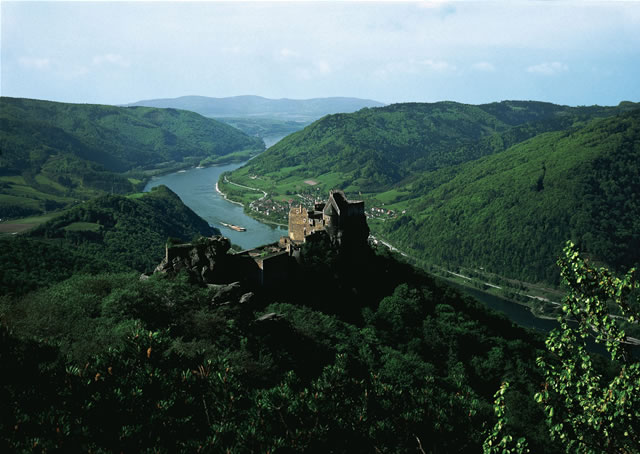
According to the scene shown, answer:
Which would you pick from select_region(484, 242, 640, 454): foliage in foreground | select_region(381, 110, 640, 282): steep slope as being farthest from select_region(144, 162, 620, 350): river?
select_region(484, 242, 640, 454): foliage in foreground

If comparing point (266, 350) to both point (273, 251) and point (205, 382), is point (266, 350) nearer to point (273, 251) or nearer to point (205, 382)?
point (205, 382)

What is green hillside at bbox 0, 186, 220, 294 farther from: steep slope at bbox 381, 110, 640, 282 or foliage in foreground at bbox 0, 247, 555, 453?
steep slope at bbox 381, 110, 640, 282

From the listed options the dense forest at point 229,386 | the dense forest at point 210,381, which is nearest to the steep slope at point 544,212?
the dense forest at point 210,381

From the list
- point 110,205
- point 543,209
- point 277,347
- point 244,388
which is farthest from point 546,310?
point 110,205

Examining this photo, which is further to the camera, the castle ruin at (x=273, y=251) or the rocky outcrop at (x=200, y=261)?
the castle ruin at (x=273, y=251)

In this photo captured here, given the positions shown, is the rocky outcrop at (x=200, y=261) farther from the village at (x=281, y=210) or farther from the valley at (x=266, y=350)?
the village at (x=281, y=210)

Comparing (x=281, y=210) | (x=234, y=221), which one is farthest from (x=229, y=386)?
(x=281, y=210)
